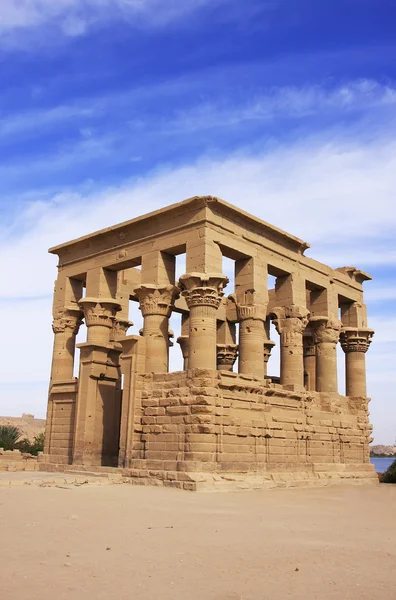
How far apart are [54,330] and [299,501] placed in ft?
39.5

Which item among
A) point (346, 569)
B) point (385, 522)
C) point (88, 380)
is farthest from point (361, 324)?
point (346, 569)

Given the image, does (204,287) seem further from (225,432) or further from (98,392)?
(98,392)

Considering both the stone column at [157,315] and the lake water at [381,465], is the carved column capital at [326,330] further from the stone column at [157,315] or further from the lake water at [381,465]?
the lake water at [381,465]

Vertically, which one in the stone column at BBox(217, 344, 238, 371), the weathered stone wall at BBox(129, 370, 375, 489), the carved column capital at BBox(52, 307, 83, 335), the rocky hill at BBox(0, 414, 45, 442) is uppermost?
the carved column capital at BBox(52, 307, 83, 335)

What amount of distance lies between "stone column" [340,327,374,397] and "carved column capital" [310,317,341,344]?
5.50 feet

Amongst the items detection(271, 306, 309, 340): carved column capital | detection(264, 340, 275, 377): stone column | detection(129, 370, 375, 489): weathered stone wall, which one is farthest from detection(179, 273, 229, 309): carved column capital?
detection(264, 340, 275, 377): stone column

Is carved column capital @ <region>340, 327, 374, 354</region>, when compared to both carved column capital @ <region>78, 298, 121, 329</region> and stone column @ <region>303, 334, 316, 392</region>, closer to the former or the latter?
stone column @ <region>303, 334, 316, 392</region>

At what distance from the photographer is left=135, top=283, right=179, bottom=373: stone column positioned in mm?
18723

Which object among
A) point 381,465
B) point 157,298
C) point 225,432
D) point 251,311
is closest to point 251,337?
point 251,311

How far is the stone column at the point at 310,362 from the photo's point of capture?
1022 inches

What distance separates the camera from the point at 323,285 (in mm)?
23406

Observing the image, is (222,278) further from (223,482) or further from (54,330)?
(54,330)

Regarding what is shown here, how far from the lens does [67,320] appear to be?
72.7 feet

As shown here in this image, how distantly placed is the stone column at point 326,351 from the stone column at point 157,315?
6828 mm
